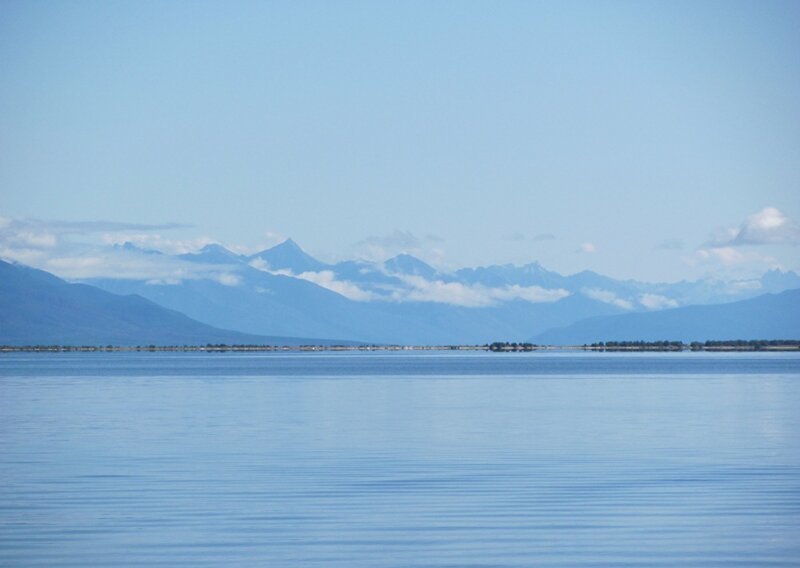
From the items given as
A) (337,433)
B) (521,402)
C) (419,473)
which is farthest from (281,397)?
(419,473)

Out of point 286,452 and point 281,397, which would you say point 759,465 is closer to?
point 286,452

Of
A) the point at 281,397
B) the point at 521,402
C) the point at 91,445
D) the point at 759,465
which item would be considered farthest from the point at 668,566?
the point at 281,397

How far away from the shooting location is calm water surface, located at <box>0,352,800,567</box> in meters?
26.8

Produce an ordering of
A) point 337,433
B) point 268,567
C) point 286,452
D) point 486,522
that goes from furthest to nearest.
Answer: point 337,433 < point 286,452 < point 486,522 < point 268,567

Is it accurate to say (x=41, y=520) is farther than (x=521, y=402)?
No

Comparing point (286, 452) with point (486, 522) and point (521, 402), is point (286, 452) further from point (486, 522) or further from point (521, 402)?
point (521, 402)

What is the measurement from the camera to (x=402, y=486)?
118 feet

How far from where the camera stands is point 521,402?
7631cm

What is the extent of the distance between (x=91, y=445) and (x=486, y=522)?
21.7 meters

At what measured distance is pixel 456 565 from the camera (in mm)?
25125

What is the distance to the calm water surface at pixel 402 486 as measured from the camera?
26.8 meters

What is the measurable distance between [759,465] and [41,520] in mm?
21116

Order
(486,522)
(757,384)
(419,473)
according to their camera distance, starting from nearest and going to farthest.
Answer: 1. (486,522)
2. (419,473)
3. (757,384)

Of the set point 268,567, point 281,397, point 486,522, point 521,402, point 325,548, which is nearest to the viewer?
point 268,567
